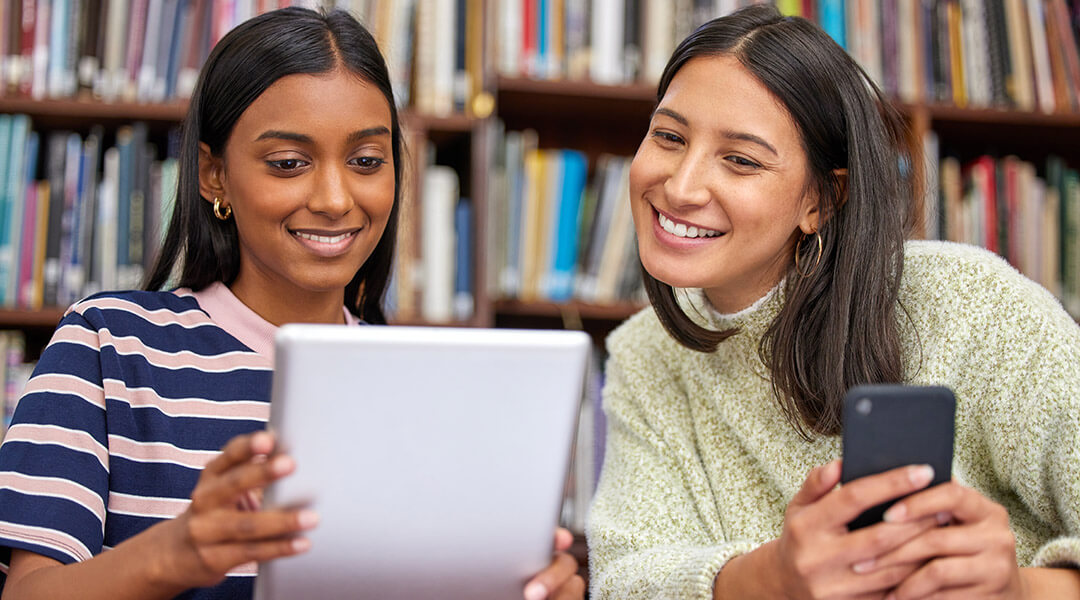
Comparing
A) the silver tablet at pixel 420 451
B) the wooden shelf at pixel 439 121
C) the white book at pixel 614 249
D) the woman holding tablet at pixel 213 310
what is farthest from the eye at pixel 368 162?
the white book at pixel 614 249

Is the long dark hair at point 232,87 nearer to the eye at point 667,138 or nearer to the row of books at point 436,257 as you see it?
the eye at point 667,138

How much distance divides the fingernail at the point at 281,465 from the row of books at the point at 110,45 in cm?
131

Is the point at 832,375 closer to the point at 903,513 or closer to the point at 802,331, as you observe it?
the point at 802,331

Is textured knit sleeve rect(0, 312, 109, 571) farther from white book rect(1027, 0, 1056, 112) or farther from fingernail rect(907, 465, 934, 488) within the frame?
white book rect(1027, 0, 1056, 112)

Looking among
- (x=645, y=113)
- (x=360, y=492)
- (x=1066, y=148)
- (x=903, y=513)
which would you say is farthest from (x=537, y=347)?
(x=1066, y=148)

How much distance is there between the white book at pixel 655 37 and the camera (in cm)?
198

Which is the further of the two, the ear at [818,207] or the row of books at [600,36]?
the row of books at [600,36]

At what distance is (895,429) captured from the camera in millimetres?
792

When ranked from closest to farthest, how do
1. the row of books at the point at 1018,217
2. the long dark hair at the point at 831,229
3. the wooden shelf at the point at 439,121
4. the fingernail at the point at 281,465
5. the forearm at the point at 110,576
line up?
the fingernail at the point at 281,465
the forearm at the point at 110,576
the long dark hair at the point at 831,229
the wooden shelf at the point at 439,121
the row of books at the point at 1018,217

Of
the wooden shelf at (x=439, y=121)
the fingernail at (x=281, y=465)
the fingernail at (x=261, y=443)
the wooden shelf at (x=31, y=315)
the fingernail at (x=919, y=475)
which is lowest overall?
the fingernail at (x=919, y=475)

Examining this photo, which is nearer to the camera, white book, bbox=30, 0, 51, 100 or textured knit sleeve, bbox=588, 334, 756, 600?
textured knit sleeve, bbox=588, 334, 756, 600

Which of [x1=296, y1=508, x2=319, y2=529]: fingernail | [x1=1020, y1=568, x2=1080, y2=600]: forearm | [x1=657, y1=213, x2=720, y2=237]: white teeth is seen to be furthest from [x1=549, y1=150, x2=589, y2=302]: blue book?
[x1=296, y1=508, x2=319, y2=529]: fingernail

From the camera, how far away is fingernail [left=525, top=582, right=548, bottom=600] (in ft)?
2.61

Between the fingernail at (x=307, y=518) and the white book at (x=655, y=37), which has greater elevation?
the white book at (x=655, y=37)
